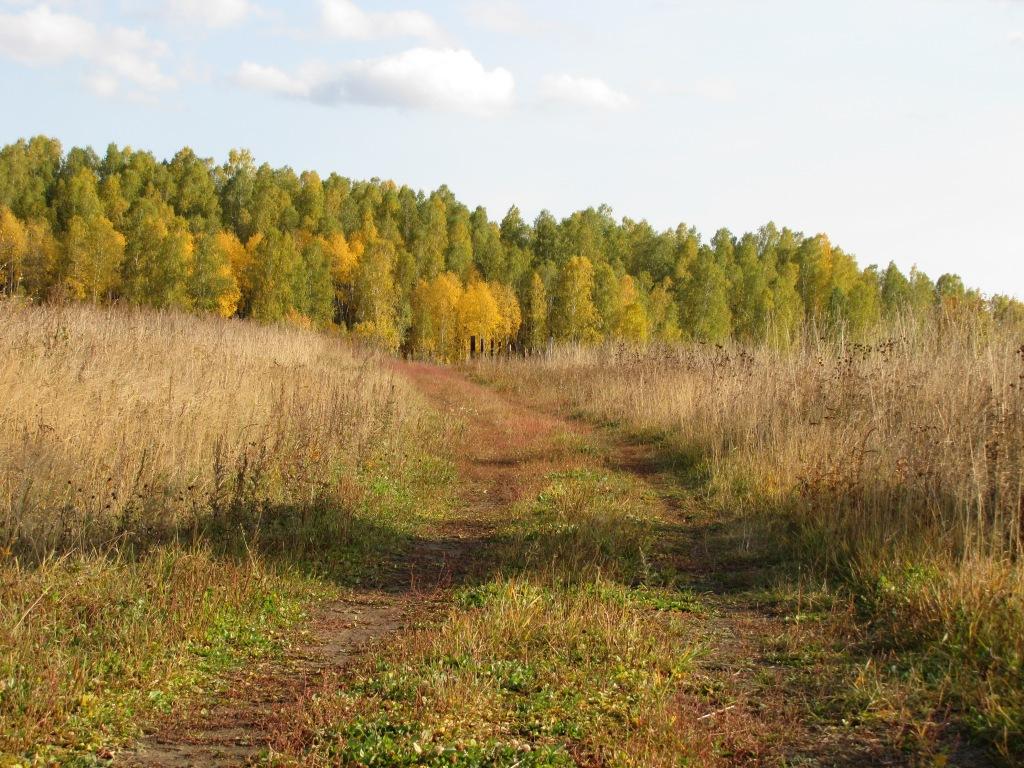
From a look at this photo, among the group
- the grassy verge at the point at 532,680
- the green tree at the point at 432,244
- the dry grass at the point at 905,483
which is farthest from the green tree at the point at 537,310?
the grassy verge at the point at 532,680

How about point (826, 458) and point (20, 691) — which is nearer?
point (20, 691)

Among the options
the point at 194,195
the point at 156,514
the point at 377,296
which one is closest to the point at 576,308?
the point at 377,296

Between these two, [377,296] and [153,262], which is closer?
[153,262]

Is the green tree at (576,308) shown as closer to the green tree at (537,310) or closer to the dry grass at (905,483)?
the green tree at (537,310)

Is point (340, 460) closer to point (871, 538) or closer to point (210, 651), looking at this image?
point (210, 651)

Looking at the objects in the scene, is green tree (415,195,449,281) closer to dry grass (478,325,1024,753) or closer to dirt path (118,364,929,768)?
dry grass (478,325,1024,753)

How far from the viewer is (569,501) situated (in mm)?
8656

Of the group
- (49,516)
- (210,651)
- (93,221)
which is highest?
(93,221)

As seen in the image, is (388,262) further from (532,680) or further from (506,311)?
(532,680)

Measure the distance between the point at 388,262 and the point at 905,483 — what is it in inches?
1893

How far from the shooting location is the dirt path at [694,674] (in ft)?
11.7

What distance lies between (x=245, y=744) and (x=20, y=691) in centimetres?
103

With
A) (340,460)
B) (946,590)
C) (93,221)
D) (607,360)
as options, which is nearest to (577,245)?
(93,221)

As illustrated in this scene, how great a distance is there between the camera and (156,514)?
6.31 metres
